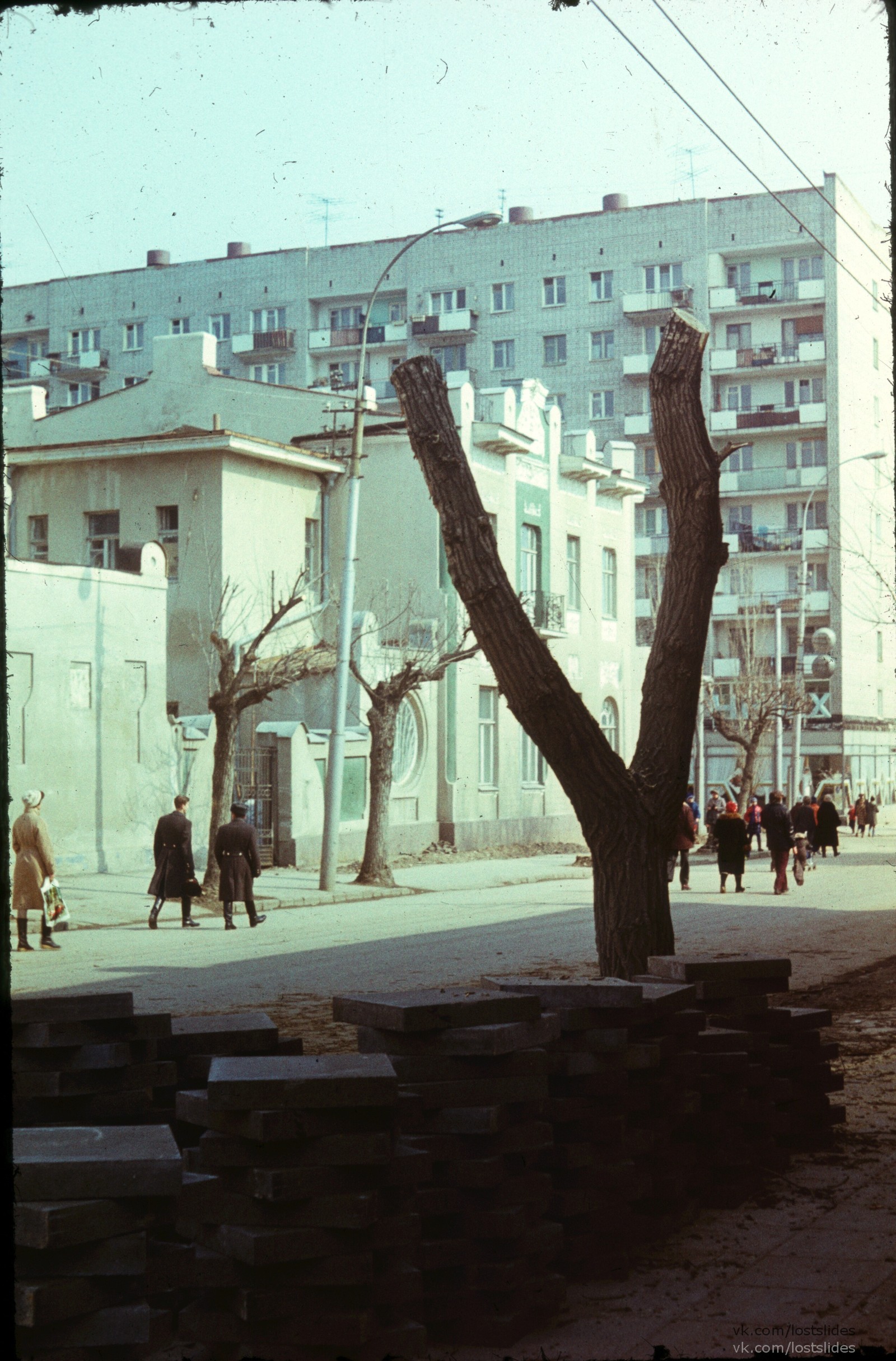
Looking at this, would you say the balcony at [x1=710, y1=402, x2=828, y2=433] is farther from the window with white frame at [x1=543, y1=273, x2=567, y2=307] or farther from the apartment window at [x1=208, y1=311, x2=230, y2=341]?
the apartment window at [x1=208, y1=311, x2=230, y2=341]

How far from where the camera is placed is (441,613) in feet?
124

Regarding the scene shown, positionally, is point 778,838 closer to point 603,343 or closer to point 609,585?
point 609,585

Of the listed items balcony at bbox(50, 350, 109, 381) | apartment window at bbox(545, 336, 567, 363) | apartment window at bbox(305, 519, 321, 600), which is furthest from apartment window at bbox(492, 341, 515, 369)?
apartment window at bbox(305, 519, 321, 600)

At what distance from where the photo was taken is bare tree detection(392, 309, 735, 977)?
8.95m

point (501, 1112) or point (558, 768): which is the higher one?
point (558, 768)

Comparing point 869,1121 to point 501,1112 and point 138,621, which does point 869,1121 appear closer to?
point 501,1112

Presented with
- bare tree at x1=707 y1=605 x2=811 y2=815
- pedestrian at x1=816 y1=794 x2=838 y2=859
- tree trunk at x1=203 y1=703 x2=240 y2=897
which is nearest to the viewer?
tree trunk at x1=203 y1=703 x2=240 y2=897

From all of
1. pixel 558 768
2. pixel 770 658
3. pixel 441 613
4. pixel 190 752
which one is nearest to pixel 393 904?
pixel 190 752

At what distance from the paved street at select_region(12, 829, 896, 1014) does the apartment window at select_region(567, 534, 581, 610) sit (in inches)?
602

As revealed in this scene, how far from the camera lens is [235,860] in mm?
21203

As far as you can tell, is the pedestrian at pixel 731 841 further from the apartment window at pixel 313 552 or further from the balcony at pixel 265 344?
the balcony at pixel 265 344

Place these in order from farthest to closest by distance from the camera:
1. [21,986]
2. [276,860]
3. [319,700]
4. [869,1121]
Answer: [319,700] < [276,860] < [21,986] < [869,1121]

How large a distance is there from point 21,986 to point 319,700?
20.6 metres

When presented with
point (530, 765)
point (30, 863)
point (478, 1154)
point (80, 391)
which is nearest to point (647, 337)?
point (80, 391)
